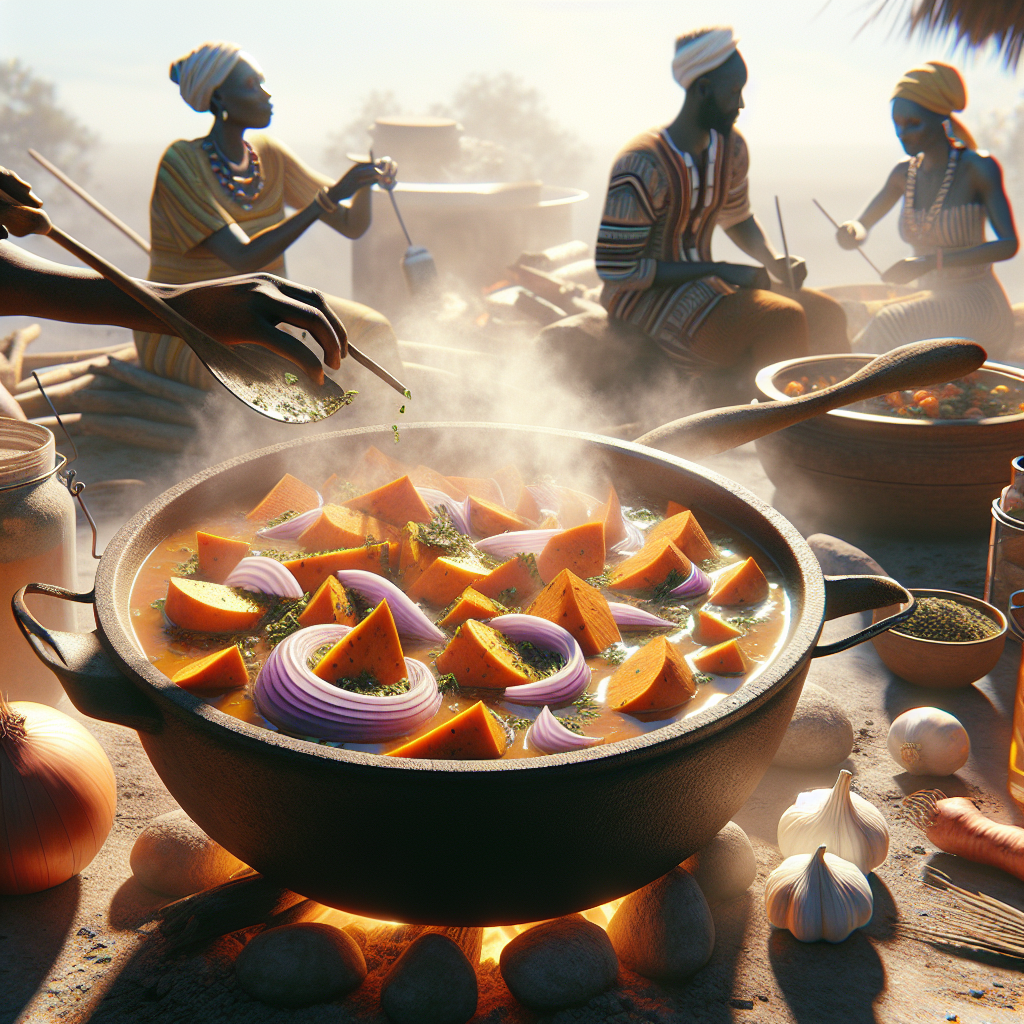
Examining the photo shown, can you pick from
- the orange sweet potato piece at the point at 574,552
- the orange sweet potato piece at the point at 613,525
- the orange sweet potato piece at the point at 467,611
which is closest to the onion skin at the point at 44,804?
the orange sweet potato piece at the point at 467,611

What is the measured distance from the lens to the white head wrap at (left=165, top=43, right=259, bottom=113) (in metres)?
5.64

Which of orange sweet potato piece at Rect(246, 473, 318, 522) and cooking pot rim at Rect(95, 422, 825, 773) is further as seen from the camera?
orange sweet potato piece at Rect(246, 473, 318, 522)

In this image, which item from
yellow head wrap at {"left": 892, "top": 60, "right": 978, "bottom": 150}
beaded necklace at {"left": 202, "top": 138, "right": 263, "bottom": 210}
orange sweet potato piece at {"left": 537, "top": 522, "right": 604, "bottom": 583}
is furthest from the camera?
yellow head wrap at {"left": 892, "top": 60, "right": 978, "bottom": 150}

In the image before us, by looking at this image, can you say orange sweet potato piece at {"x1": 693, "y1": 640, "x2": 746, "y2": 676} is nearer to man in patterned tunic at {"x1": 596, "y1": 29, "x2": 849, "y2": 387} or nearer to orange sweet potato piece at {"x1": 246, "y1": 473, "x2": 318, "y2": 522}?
orange sweet potato piece at {"x1": 246, "y1": 473, "x2": 318, "y2": 522}

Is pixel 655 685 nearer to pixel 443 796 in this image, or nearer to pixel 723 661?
pixel 723 661

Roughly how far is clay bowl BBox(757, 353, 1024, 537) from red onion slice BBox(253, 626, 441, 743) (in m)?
3.70

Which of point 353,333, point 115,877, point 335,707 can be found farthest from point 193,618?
point 353,333

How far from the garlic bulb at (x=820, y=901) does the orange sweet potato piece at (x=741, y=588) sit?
0.73 m

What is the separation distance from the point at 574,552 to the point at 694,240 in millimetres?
4679

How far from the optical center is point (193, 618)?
2.49 meters

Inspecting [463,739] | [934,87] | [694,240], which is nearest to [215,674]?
[463,739]

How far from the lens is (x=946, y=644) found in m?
3.74

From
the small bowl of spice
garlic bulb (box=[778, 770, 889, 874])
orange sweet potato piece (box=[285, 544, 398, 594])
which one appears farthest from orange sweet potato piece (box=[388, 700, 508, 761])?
the small bowl of spice

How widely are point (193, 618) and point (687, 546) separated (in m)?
1.55
